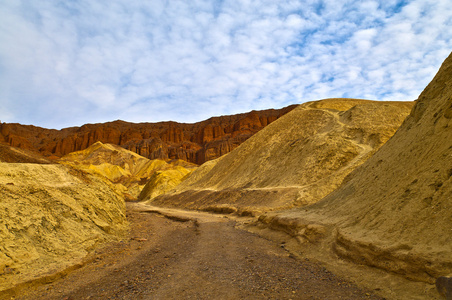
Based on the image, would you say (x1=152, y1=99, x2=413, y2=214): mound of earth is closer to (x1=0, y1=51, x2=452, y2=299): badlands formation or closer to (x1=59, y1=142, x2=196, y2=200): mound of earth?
(x1=0, y1=51, x2=452, y2=299): badlands formation

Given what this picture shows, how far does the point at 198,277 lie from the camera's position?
6.15 meters

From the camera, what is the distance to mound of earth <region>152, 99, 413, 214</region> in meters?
23.4

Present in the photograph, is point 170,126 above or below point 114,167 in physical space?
above

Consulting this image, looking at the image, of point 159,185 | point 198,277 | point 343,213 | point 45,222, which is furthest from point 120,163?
point 198,277

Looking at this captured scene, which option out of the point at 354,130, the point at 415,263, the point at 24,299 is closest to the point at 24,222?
the point at 24,299

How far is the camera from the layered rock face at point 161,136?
393 ft

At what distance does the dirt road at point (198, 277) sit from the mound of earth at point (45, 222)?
31.8 inches

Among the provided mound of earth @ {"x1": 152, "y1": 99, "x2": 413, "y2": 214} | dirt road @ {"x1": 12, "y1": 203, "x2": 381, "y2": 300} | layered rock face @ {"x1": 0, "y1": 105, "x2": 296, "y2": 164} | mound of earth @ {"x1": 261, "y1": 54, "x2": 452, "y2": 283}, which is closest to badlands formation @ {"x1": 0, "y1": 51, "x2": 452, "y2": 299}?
mound of earth @ {"x1": 261, "y1": 54, "x2": 452, "y2": 283}

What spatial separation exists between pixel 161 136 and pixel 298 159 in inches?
5023

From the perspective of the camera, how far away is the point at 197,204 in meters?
34.5

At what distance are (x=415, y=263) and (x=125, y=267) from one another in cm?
738

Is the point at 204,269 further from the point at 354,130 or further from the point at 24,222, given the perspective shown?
the point at 354,130

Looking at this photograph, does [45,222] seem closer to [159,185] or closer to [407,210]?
[407,210]

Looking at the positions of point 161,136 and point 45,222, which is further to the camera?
point 161,136
